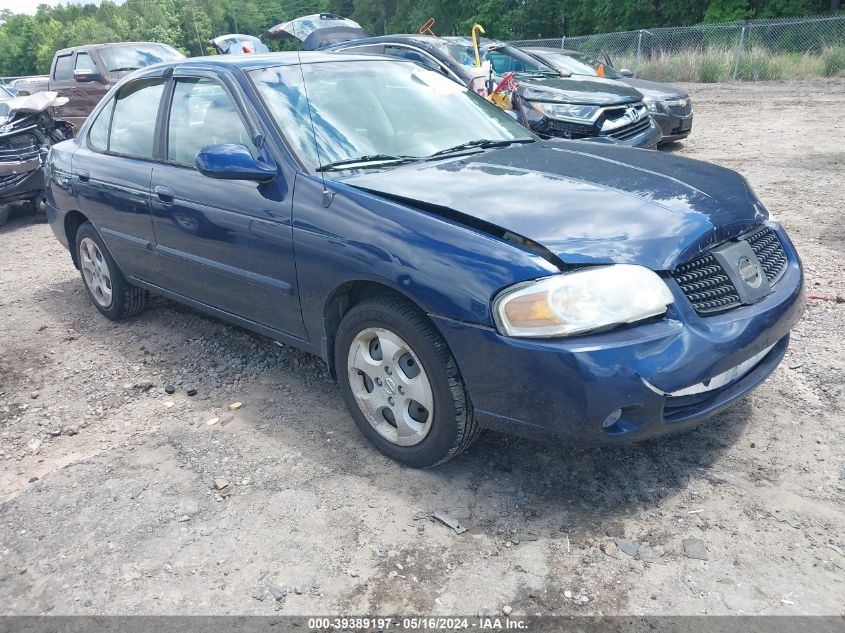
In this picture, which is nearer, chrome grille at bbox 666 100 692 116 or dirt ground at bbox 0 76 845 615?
→ dirt ground at bbox 0 76 845 615

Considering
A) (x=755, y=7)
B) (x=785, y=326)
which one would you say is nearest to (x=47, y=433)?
(x=785, y=326)

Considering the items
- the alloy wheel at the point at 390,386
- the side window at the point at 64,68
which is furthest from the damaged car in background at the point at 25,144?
the alloy wheel at the point at 390,386

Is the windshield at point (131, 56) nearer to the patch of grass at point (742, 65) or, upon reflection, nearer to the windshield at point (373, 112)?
the windshield at point (373, 112)

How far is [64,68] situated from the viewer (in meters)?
13.9

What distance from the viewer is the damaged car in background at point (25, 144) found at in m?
8.55

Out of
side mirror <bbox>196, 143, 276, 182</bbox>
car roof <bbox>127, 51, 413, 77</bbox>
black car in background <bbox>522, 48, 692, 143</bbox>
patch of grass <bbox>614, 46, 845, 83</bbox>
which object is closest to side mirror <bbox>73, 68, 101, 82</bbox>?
black car in background <bbox>522, 48, 692, 143</bbox>

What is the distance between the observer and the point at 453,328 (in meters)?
2.70

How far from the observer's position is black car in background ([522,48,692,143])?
9750 millimetres

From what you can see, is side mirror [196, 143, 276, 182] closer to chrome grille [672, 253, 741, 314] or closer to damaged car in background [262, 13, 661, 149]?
chrome grille [672, 253, 741, 314]

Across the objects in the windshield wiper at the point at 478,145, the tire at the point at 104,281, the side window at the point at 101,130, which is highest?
the side window at the point at 101,130

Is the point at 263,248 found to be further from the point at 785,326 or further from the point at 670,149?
the point at 670,149

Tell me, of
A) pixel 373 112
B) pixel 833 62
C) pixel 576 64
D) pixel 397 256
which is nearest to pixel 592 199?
pixel 397 256

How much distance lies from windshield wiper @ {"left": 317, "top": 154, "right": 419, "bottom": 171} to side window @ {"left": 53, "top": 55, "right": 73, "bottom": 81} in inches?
494

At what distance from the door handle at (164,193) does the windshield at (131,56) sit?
10.2 m
